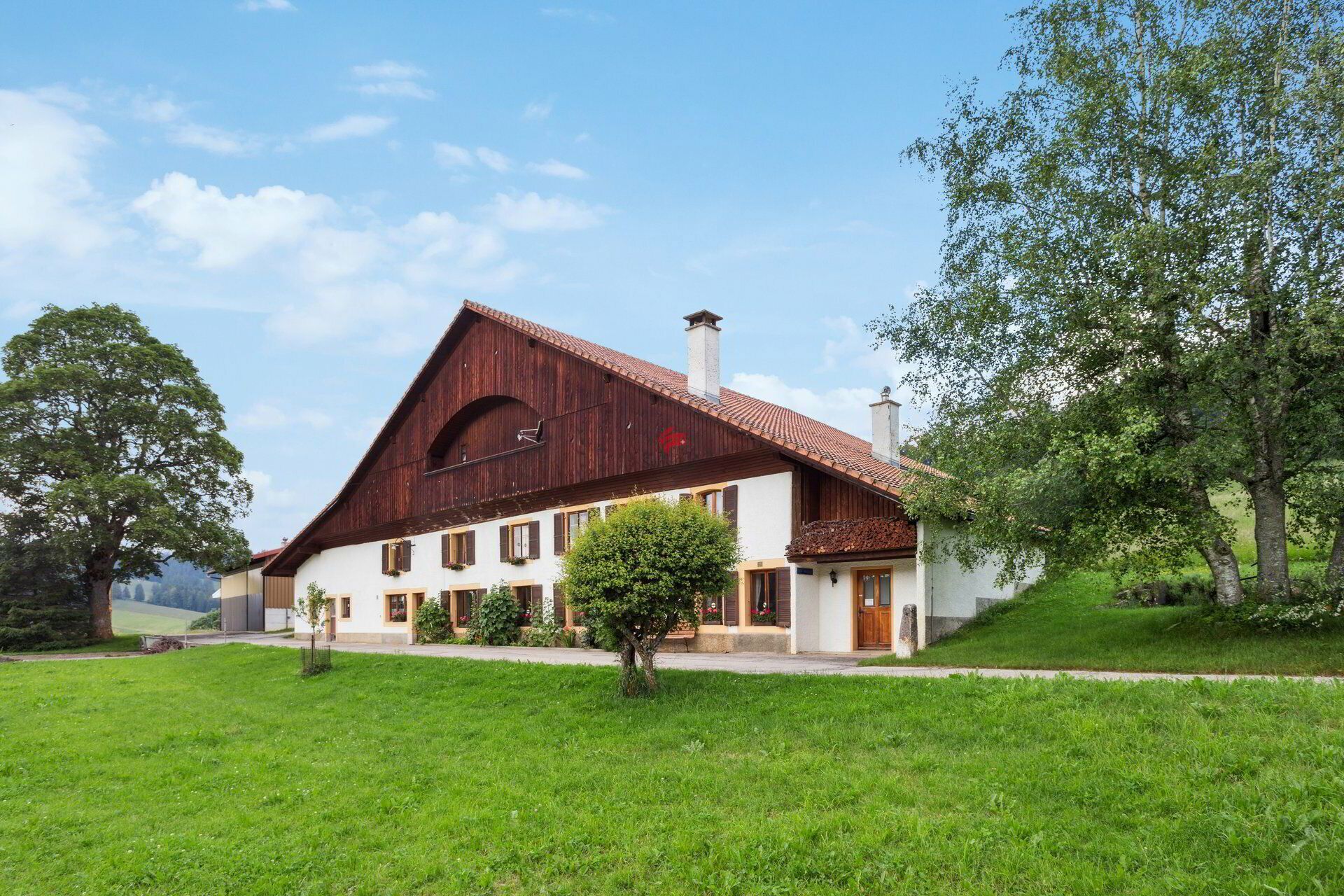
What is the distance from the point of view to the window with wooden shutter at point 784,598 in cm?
2027

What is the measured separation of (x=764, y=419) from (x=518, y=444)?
827 cm

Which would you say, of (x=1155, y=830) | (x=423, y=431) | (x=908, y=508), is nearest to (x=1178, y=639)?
(x=908, y=508)

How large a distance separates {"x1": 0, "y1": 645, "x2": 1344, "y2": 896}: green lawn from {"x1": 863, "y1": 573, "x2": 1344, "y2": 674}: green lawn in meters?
2.98

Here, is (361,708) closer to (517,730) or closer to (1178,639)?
(517,730)

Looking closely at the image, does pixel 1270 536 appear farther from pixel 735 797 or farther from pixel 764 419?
pixel 764 419

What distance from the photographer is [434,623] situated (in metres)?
30.3

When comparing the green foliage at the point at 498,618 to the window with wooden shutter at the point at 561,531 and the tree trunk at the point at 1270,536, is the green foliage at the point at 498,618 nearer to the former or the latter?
the window with wooden shutter at the point at 561,531

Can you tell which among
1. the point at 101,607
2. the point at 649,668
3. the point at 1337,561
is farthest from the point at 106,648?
the point at 1337,561

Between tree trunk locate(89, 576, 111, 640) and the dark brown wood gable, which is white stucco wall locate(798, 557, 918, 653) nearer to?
the dark brown wood gable

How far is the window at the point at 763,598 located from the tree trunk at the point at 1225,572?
895 centimetres

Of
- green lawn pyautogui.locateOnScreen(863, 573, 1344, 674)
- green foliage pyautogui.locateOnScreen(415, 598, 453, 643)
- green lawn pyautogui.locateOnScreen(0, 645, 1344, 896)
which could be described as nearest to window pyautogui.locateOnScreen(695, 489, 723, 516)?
green lawn pyautogui.locateOnScreen(863, 573, 1344, 674)

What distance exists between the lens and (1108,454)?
41.9 feet

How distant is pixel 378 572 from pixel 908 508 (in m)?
24.5

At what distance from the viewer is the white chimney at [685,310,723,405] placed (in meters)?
24.7
